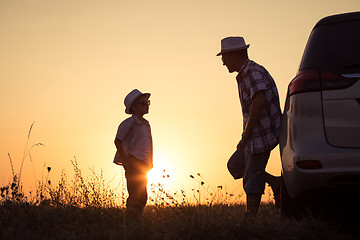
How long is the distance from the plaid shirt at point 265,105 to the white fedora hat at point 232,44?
20cm

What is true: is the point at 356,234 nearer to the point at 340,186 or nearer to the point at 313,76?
the point at 340,186

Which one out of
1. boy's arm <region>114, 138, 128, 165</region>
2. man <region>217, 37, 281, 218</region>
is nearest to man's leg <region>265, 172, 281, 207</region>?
man <region>217, 37, 281, 218</region>

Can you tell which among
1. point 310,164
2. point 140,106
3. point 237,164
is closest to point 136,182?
point 140,106

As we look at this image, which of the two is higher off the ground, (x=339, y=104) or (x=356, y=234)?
(x=339, y=104)

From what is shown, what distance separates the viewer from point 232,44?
5.23 meters

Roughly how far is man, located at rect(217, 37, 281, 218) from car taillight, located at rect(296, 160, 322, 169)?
127 cm

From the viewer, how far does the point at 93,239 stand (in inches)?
131

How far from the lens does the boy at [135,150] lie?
233 inches

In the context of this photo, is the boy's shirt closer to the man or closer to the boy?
the boy

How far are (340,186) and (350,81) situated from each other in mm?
846

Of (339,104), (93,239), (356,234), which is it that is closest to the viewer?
(93,239)

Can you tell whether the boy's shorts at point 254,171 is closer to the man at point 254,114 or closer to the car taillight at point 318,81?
the man at point 254,114

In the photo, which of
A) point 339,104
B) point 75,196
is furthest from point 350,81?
point 75,196

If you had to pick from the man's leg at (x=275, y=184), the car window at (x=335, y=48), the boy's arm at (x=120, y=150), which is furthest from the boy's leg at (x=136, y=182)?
the car window at (x=335, y=48)
